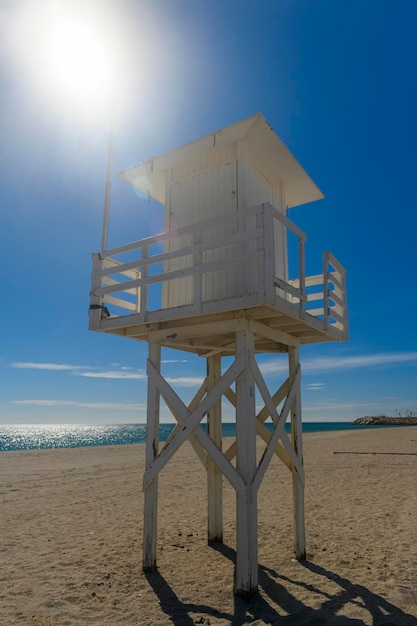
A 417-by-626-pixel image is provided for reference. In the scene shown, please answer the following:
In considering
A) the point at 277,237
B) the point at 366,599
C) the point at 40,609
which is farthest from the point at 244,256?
the point at 40,609

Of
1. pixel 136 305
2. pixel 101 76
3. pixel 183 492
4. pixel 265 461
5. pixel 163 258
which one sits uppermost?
pixel 101 76

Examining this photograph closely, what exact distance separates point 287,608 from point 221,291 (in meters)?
4.37

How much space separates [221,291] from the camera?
691cm

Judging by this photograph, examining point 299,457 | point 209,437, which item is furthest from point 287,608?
point 299,457

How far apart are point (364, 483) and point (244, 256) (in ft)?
37.9

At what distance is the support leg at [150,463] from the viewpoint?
22.0ft

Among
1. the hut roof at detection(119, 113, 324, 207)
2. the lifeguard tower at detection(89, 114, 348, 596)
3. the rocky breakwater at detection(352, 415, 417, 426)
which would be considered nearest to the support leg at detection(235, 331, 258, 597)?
the lifeguard tower at detection(89, 114, 348, 596)

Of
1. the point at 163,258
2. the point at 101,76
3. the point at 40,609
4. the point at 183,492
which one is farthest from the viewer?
the point at 183,492

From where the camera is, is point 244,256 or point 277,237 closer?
point 244,256

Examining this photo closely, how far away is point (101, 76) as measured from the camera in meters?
8.28

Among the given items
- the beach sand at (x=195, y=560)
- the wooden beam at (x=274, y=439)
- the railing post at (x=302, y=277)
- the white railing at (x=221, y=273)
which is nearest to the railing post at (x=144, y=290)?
the white railing at (x=221, y=273)

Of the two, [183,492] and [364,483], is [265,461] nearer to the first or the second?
[183,492]

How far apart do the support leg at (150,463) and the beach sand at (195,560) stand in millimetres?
Result: 309

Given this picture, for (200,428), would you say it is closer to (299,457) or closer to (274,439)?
(274,439)
